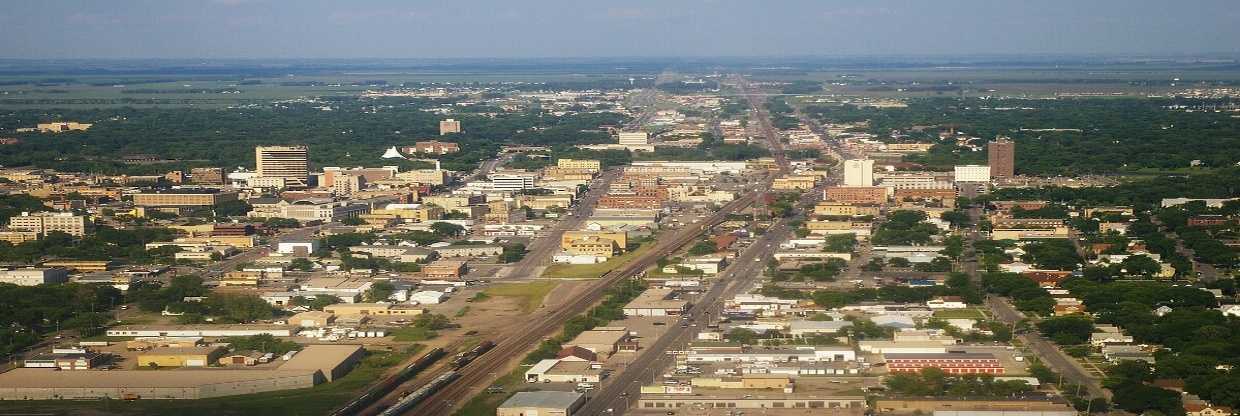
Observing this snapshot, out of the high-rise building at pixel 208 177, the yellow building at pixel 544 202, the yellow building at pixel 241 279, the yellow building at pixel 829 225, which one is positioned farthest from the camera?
the high-rise building at pixel 208 177

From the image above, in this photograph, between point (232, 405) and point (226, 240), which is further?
point (226, 240)

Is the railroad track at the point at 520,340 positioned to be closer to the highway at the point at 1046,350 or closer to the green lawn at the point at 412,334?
the green lawn at the point at 412,334

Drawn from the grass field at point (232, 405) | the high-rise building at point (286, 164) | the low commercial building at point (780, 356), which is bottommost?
the grass field at point (232, 405)

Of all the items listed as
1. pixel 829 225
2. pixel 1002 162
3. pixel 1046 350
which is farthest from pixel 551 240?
pixel 1002 162

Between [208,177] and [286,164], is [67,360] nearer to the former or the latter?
[286,164]

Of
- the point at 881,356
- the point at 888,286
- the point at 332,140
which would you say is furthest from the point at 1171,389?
the point at 332,140

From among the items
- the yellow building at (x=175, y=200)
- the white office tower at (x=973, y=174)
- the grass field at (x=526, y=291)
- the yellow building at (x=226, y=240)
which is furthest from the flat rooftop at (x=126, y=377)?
the white office tower at (x=973, y=174)

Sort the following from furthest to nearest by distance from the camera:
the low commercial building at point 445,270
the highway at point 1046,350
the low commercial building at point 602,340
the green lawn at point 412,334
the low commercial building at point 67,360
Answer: the low commercial building at point 445,270 < the green lawn at point 412,334 < the low commercial building at point 602,340 < the low commercial building at point 67,360 < the highway at point 1046,350
